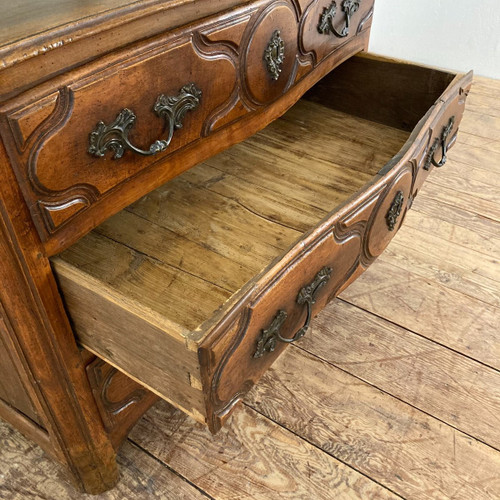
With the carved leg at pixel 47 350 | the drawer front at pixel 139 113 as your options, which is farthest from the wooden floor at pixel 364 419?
the drawer front at pixel 139 113

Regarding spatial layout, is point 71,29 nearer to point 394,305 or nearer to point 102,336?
point 102,336

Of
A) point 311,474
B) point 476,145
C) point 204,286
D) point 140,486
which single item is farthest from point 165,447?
point 476,145

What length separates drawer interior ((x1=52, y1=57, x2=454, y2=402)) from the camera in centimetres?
71

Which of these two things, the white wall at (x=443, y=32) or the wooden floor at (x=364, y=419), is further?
the white wall at (x=443, y=32)

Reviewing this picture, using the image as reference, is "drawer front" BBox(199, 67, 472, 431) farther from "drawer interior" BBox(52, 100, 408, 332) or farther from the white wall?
the white wall

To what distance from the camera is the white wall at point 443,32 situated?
208cm

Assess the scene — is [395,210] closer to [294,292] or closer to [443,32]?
[294,292]

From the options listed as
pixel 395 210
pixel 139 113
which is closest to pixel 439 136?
pixel 395 210

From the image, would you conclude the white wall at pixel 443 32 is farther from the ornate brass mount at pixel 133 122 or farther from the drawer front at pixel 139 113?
the ornate brass mount at pixel 133 122

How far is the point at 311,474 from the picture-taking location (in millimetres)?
917

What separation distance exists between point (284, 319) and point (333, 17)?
58 centimetres

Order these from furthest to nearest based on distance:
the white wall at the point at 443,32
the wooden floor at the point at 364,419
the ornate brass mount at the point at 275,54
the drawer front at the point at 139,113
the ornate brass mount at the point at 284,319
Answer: the white wall at the point at 443,32
the wooden floor at the point at 364,419
the ornate brass mount at the point at 275,54
the ornate brass mount at the point at 284,319
the drawer front at the point at 139,113

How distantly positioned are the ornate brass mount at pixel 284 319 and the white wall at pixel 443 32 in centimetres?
177

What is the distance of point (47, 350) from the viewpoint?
680mm
